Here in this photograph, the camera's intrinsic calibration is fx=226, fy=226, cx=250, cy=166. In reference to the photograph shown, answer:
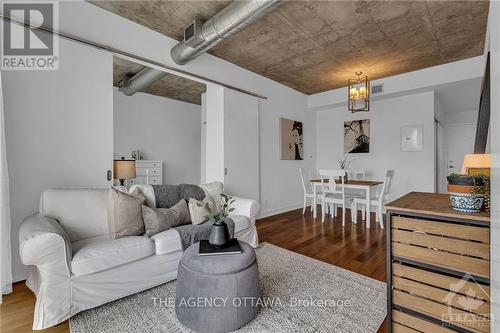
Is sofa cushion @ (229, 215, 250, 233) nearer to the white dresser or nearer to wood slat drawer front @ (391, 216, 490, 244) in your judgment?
wood slat drawer front @ (391, 216, 490, 244)

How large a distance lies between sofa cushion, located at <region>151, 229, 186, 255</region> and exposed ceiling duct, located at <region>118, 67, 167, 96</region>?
2.61 meters

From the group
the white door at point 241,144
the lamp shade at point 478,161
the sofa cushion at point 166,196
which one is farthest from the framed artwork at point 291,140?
the lamp shade at point 478,161

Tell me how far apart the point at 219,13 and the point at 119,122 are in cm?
350

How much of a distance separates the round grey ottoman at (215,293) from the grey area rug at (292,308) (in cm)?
12

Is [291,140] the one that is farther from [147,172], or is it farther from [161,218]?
[161,218]

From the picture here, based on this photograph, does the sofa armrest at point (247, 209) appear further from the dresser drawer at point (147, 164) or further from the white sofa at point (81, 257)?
the dresser drawer at point (147, 164)

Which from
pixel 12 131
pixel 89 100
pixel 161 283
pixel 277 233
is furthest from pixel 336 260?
pixel 12 131

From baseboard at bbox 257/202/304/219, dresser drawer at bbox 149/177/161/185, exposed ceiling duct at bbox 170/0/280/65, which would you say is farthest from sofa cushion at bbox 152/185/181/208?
dresser drawer at bbox 149/177/161/185

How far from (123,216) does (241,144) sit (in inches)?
A: 92.8

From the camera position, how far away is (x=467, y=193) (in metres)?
1.23

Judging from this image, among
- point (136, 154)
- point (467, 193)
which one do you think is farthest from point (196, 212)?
point (136, 154)

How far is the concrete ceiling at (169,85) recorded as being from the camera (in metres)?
3.73

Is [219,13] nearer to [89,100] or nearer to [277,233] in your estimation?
[89,100]

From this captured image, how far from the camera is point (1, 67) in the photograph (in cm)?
201
